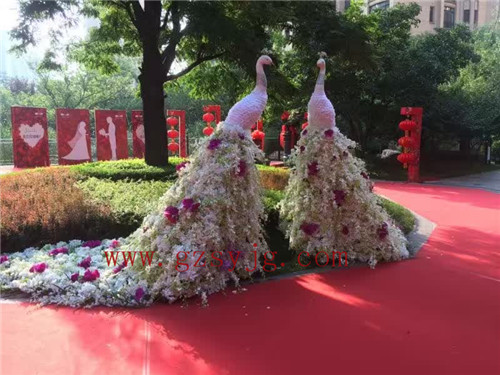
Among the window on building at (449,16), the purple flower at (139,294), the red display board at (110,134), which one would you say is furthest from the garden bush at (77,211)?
the window on building at (449,16)

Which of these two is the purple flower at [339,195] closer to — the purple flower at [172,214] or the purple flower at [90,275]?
the purple flower at [172,214]

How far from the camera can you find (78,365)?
2551mm

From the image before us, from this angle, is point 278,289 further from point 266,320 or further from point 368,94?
point 368,94

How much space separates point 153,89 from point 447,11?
30.0 metres

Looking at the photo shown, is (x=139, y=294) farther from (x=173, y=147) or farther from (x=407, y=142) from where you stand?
(x=173, y=147)

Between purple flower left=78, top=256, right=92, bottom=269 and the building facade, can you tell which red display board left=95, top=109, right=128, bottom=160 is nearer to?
purple flower left=78, top=256, right=92, bottom=269

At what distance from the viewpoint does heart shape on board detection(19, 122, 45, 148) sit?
13718 mm

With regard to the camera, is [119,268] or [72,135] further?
[72,135]

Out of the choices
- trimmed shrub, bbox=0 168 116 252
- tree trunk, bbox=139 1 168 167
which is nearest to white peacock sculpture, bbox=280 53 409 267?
trimmed shrub, bbox=0 168 116 252

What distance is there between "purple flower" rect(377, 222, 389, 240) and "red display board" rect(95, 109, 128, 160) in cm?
1236

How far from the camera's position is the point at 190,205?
361 centimetres

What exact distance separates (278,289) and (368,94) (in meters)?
11.3

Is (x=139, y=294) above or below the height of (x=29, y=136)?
below

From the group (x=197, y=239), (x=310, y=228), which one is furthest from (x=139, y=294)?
(x=310, y=228)
